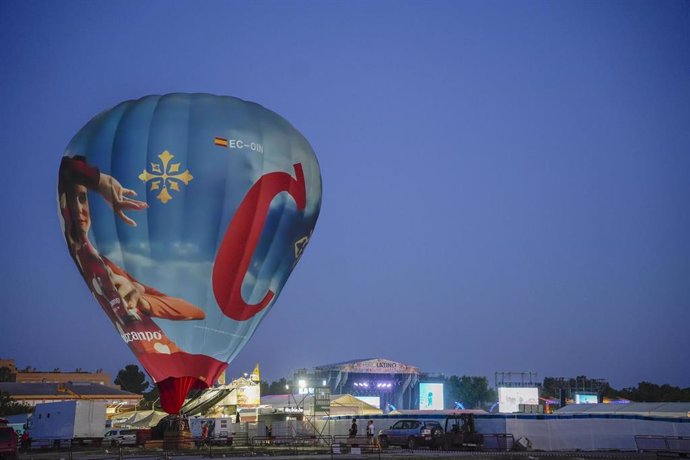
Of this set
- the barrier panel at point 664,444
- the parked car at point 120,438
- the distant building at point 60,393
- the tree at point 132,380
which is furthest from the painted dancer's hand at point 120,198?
the tree at point 132,380

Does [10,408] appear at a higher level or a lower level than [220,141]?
lower

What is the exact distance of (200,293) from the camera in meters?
35.1

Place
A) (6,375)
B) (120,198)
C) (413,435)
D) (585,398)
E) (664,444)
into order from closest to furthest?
1. (664,444)
2. (120,198)
3. (413,435)
4. (585,398)
5. (6,375)

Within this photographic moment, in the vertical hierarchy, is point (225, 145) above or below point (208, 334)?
above

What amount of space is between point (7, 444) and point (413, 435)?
21250mm

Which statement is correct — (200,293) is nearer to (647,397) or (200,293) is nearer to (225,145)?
(225,145)

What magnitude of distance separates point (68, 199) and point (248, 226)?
887 cm

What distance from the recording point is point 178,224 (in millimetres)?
35094

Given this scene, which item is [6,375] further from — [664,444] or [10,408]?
[664,444]

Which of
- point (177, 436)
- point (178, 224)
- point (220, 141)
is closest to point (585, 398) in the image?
point (177, 436)

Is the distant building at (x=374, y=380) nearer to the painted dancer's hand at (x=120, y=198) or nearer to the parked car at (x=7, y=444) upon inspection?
the painted dancer's hand at (x=120, y=198)

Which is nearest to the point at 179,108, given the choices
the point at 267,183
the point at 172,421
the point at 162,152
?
the point at 162,152

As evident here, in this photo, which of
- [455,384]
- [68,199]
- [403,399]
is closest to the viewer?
[68,199]

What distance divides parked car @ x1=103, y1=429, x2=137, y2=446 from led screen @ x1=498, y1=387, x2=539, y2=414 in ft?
149
